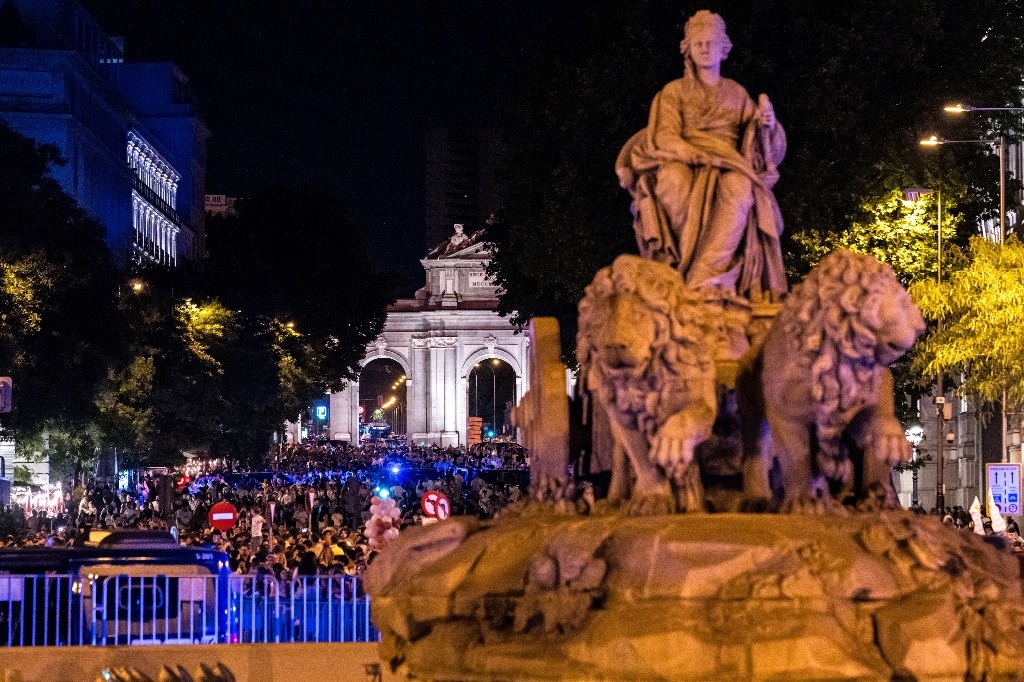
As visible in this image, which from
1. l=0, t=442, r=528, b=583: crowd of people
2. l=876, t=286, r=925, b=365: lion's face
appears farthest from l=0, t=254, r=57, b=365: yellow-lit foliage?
l=876, t=286, r=925, b=365: lion's face

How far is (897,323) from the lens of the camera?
1233cm

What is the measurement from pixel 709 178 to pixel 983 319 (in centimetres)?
1514

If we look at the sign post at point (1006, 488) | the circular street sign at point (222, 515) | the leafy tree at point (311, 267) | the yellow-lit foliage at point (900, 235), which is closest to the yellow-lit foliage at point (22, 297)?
the circular street sign at point (222, 515)

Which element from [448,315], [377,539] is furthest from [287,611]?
[448,315]

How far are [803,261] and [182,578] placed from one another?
1650 centimetres

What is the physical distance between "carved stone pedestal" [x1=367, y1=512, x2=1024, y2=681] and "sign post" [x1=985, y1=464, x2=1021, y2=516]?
50.9 feet

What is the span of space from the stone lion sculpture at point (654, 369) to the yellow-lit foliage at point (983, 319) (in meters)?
16.6

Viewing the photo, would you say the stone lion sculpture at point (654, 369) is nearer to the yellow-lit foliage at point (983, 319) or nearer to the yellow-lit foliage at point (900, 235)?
the yellow-lit foliage at point (983, 319)

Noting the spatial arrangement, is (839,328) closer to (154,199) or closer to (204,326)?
(204,326)

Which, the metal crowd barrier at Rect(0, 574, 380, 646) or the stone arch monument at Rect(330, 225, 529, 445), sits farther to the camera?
the stone arch monument at Rect(330, 225, 529, 445)

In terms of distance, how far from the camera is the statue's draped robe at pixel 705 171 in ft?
48.3

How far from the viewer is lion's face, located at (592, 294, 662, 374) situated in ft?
41.4

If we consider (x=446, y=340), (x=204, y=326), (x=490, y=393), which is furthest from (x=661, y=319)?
(x=490, y=393)

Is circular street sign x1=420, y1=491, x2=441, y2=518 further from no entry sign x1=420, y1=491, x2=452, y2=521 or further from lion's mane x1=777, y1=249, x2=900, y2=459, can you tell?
lion's mane x1=777, y1=249, x2=900, y2=459
